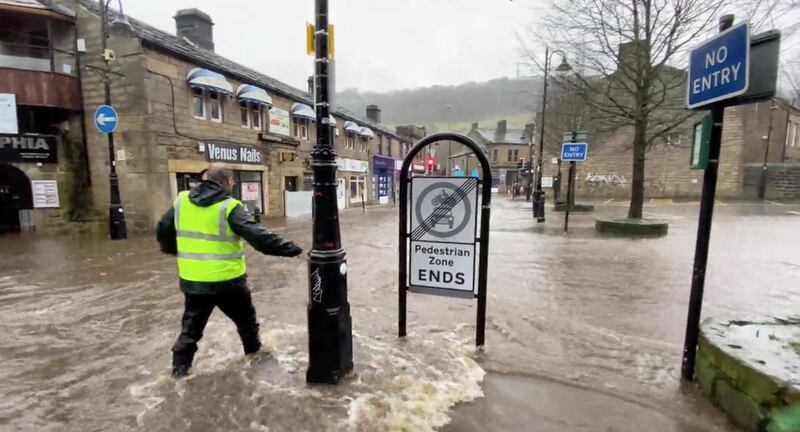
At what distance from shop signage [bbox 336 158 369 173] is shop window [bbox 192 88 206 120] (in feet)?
35.6

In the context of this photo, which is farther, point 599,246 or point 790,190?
point 790,190

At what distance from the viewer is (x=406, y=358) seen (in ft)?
12.7

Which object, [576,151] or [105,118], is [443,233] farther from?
[105,118]

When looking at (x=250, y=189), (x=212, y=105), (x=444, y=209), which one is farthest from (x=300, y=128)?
(x=444, y=209)

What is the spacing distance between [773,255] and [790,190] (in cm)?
2903

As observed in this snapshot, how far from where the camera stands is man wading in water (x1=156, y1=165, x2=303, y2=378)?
3303 millimetres

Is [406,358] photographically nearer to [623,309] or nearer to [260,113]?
[623,309]

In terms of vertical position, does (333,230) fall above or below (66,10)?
below

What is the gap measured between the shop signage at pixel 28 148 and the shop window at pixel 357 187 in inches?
670

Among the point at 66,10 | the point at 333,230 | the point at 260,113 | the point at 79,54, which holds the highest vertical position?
the point at 66,10

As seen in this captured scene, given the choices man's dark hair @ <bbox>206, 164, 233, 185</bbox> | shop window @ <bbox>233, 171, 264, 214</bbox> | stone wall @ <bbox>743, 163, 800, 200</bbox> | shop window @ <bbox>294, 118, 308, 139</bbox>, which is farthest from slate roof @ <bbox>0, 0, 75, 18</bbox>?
stone wall @ <bbox>743, 163, 800, 200</bbox>

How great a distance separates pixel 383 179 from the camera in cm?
3528

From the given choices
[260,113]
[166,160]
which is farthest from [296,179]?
[166,160]

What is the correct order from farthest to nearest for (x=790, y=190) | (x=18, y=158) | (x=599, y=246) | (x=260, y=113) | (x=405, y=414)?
(x=790, y=190), (x=260, y=113), (x=18, y=158), (x=599, y=246), (x=405, y=414)
